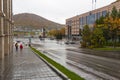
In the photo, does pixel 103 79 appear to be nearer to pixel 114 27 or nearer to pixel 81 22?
pixel 114 27

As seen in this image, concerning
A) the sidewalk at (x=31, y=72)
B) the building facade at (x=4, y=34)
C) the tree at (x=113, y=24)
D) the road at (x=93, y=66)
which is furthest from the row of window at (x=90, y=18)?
the sidewalk at (x=31, y=72)

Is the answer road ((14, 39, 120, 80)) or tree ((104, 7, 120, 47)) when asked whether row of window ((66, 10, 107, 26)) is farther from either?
road ((14, 39, 120, 80))

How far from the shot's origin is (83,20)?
390 feet

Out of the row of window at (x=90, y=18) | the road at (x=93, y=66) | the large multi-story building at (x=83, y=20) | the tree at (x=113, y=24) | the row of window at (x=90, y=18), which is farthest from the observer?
the row of window at (x=90, y=18)

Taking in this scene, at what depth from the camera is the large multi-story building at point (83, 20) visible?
9206 centimetres

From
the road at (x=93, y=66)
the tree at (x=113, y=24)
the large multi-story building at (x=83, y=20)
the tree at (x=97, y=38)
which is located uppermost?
the large multi-story building at (x=83, y=20)

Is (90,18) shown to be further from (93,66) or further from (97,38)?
(93,66)

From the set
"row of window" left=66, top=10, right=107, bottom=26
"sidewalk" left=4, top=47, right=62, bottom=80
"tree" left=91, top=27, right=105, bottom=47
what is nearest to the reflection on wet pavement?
"sidewalk" left=4, top=47, right=62, bottom=80

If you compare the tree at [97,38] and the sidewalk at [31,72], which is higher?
the tree at [97,38]

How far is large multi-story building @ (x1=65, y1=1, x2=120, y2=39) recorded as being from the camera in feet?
302

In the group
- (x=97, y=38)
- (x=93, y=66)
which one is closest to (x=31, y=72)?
(x=93, y=66)

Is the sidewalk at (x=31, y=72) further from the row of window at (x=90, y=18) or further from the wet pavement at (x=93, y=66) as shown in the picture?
the row of window at (x=90, y=18)

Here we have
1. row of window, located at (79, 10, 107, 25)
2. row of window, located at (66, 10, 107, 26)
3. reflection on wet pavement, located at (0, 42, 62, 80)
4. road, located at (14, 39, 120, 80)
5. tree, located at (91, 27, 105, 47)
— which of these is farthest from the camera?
row of window, located at (79, 10, 107, 25)

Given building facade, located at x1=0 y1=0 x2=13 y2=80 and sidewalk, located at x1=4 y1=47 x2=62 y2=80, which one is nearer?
sidewalk, located at x1=4 y1=47 x2=62 y2=80
